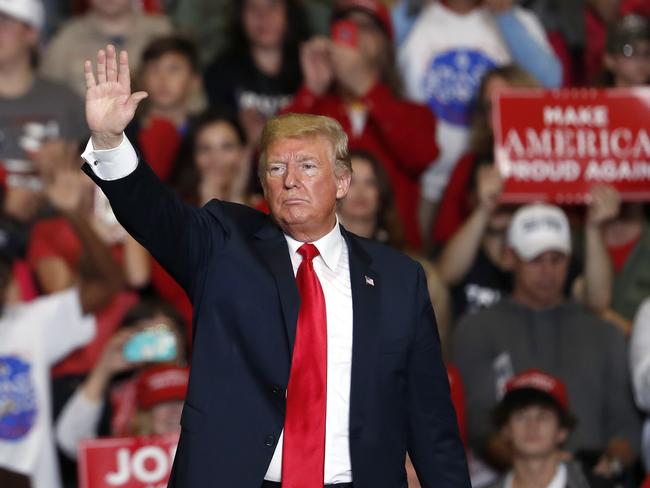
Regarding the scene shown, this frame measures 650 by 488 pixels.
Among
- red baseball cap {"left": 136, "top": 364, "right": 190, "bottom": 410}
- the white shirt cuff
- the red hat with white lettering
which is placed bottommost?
the red hat with white lettering

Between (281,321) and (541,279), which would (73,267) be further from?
(281,321)

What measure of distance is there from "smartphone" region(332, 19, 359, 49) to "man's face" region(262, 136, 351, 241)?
11.5 feet

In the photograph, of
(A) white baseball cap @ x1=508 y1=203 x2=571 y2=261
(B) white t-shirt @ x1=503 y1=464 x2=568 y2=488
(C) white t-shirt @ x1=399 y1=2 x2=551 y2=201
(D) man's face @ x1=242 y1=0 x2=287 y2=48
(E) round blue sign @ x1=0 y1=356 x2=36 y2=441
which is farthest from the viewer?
(D) man's face @ x1=242 y1=0 x2=287 y2=48

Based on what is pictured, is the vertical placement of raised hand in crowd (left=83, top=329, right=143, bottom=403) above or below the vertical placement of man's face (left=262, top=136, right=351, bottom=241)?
below

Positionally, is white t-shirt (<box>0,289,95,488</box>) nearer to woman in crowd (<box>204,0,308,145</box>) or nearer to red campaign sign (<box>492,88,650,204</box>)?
woman in crowd (<box>204,0,308,145</box>)

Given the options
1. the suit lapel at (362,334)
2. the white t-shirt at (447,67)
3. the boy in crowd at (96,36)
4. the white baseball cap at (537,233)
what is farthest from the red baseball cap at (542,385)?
the boy in crowd at (96,36)

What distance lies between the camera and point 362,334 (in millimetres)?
2990

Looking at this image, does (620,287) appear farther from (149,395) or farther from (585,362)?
(149,395)

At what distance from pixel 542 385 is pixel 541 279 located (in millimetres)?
664

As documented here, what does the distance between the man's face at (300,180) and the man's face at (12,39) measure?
3.79m

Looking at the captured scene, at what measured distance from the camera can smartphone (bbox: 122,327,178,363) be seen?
5.47m

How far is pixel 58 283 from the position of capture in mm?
5887

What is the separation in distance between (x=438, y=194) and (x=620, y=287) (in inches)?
41.2

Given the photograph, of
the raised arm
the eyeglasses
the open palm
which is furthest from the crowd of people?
the open palm
